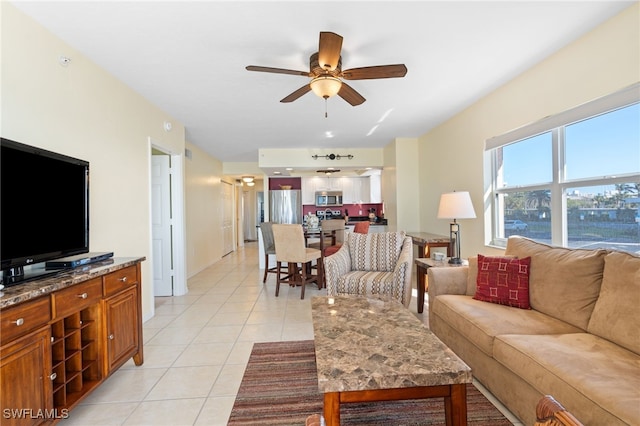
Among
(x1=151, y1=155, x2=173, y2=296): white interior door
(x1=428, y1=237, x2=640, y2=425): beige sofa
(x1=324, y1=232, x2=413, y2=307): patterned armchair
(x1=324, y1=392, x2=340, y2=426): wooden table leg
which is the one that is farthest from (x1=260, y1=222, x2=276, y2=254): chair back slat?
(x1=324, y1=392, x2=340, y2=426): wooden table leg

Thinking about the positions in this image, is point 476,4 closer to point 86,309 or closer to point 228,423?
point 228,423

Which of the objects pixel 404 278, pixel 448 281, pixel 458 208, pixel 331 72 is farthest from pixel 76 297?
pixel 458 208

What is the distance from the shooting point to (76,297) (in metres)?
1.66

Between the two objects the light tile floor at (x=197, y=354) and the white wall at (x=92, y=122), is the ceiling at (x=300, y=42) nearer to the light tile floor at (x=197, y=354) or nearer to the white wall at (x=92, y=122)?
the white wall at (x=92, y=122)

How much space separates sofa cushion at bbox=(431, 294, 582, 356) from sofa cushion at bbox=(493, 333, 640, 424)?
9 cm

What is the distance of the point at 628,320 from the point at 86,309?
311 cm

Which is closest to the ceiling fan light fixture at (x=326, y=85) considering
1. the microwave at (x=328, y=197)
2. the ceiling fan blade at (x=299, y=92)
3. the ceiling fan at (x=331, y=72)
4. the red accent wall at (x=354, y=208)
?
the ceiling fan at (x=331, y=72)

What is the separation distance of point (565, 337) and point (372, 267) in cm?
193

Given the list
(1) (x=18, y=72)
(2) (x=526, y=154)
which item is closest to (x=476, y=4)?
(2) (x=526, y=154)

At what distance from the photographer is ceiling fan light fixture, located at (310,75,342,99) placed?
2229 millimetres

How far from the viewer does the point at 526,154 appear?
303cm

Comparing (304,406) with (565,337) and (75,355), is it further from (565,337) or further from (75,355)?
(565,337)

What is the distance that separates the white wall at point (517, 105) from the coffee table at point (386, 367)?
2.20 metres

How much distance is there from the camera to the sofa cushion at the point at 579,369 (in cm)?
113
